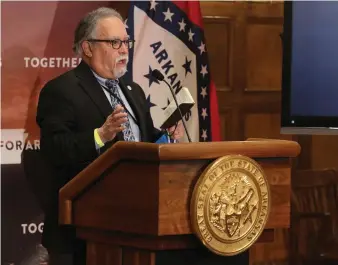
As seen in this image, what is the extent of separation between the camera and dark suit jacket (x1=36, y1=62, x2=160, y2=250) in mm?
2734

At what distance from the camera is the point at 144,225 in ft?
7.30

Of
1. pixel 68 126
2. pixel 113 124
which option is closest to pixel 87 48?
pixel 68 126

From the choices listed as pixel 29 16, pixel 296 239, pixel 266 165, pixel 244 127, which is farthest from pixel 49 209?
pixel 244 127

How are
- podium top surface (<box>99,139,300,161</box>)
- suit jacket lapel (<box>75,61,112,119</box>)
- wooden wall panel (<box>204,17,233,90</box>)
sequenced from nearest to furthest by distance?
podium top surface (<box>99,139,300,161</box>), suit jacket lapel (<box>75,61,112,119</box>), wooden wall panel (<box>204,17,233,90</box>)

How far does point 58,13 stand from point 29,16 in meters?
0.16

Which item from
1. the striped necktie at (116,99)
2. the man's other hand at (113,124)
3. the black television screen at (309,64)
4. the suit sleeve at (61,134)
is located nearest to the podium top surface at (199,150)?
the man's other hand at (113,124)

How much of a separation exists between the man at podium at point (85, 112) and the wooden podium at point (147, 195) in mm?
292

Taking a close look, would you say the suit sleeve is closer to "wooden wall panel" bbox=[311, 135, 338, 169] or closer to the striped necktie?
the striped necktie

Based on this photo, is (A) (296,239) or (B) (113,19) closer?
(B) (113,19)

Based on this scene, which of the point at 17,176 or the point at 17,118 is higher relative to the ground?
the point at 17,118

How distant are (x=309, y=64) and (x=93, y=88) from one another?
4.45 feet

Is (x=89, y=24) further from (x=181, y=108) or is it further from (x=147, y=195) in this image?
(x=147, y=195)

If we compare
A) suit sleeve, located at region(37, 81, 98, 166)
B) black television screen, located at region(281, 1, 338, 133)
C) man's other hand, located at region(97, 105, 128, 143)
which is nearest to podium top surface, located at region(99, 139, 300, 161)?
man's other hand, located at region(97, 105, 128, 143)

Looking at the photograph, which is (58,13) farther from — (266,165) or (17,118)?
(266,165)
